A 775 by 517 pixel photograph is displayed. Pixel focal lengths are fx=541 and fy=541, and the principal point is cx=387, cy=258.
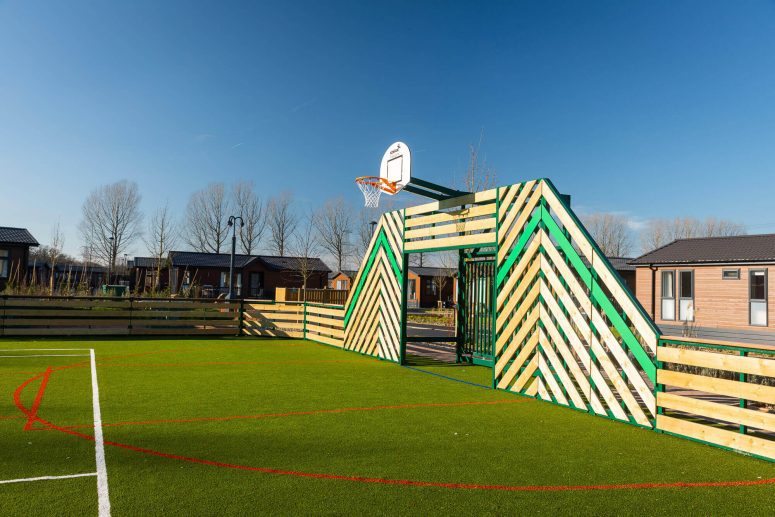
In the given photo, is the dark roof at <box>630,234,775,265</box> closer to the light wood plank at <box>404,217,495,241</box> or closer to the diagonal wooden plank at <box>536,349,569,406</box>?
the light wood plank at <box>404,217,495,241</box>

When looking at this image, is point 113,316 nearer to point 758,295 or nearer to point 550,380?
point 550,380

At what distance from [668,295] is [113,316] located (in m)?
21.7

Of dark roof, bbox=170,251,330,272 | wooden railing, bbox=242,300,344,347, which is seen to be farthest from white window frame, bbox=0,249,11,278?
wooden railing, bbox=242,300,344,347

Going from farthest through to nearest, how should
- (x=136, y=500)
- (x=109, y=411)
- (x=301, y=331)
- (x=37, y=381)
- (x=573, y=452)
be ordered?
(x=301, y=331)
(x=37, y=381)
(x=109, y=411)
(x=573, y=452)
(x=136, y=500)

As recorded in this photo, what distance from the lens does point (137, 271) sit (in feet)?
135

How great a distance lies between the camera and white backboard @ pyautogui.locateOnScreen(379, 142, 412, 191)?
36.2ft

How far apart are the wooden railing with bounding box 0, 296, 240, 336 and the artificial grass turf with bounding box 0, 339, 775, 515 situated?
7.30 metres

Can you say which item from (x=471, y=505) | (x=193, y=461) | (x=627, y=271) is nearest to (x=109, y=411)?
(x=193, y=461)

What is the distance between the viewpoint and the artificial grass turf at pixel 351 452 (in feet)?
13.2

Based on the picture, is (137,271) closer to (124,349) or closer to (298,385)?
(124,349)

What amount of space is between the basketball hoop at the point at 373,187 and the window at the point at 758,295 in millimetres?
15795

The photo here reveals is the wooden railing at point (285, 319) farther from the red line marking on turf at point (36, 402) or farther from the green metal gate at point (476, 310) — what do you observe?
the red line marking on turf at point (36, 402)

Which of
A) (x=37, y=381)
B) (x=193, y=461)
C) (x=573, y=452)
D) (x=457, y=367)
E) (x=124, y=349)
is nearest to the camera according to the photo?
(x=193, y=461)

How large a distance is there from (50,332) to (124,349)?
3.92 m
